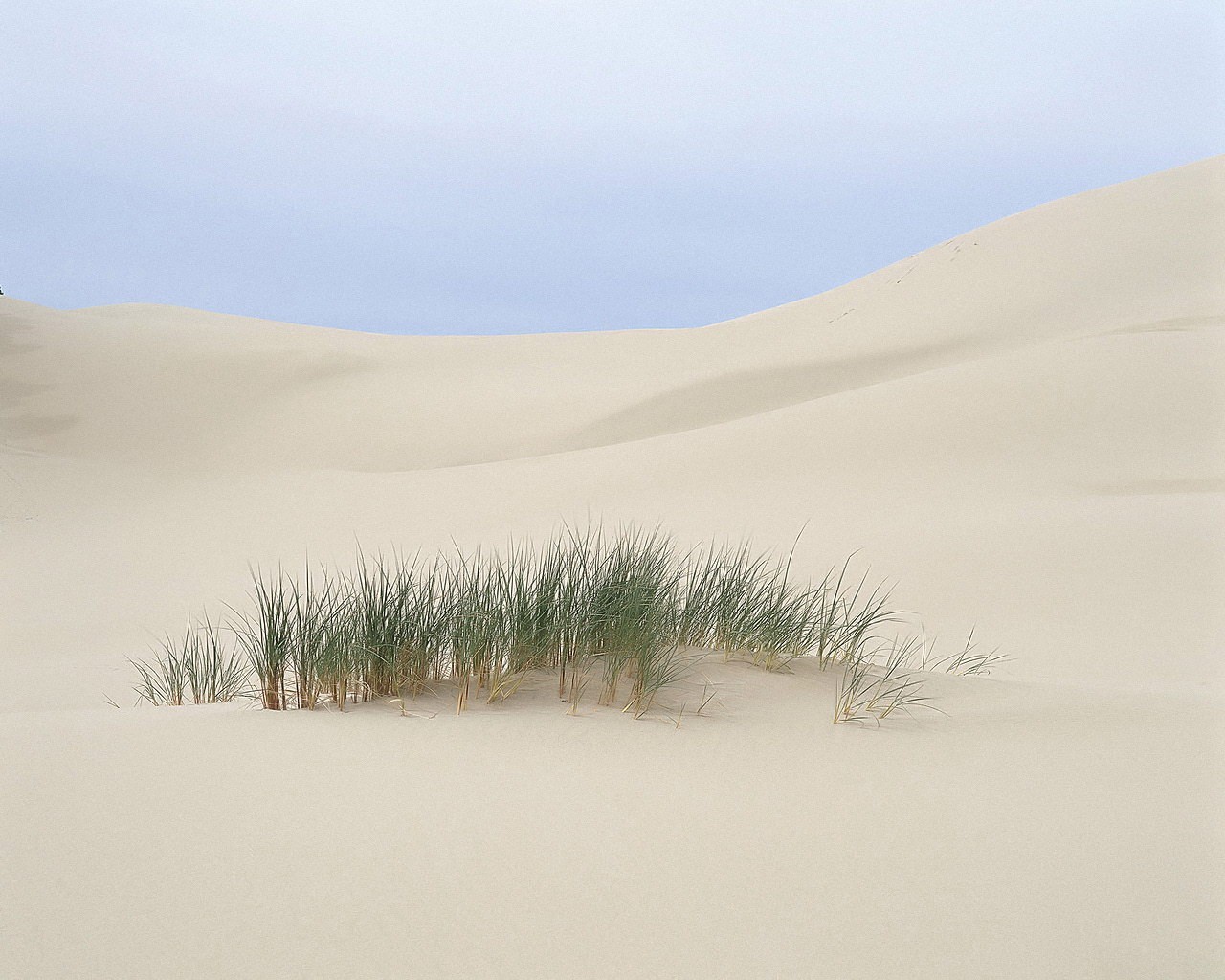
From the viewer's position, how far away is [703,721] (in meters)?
3.06

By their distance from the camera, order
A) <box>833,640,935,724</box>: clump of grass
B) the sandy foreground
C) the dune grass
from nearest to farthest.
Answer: the sandy foreground
the dune grass
<box>833,640,935,724</box>: clump of grass

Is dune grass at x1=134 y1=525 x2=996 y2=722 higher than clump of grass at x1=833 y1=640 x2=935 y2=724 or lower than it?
higher

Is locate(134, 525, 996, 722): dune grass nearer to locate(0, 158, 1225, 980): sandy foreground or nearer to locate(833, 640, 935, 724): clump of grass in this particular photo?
locate(833, 640, 935, 724): clump of grass

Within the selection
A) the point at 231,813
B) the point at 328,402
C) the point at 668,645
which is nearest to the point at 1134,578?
the point at 668,645

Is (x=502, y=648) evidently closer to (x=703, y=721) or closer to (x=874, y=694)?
(x=703, y=721)

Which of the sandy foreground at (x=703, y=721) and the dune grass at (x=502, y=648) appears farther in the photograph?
the dune grass at (x=502, y=648)

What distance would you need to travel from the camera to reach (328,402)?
20188mm

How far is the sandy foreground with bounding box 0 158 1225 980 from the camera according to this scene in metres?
1.86

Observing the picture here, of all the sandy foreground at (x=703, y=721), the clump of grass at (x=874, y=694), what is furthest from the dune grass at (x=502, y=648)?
the sandy foreground at (x=703, y=721)

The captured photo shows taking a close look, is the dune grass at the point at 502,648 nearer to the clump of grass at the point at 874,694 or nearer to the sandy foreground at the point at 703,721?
the clump of grass at the point at 874,694

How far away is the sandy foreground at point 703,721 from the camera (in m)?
1.86

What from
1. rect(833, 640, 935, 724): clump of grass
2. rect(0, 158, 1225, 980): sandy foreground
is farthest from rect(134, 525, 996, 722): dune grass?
rect(0, 158, 1225, 980): sandy foreground

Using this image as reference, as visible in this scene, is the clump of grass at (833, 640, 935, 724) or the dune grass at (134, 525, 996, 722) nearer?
the dune grass at (134, 525, 996, 722)

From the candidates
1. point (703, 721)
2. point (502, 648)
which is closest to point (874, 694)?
point (703, 721)
